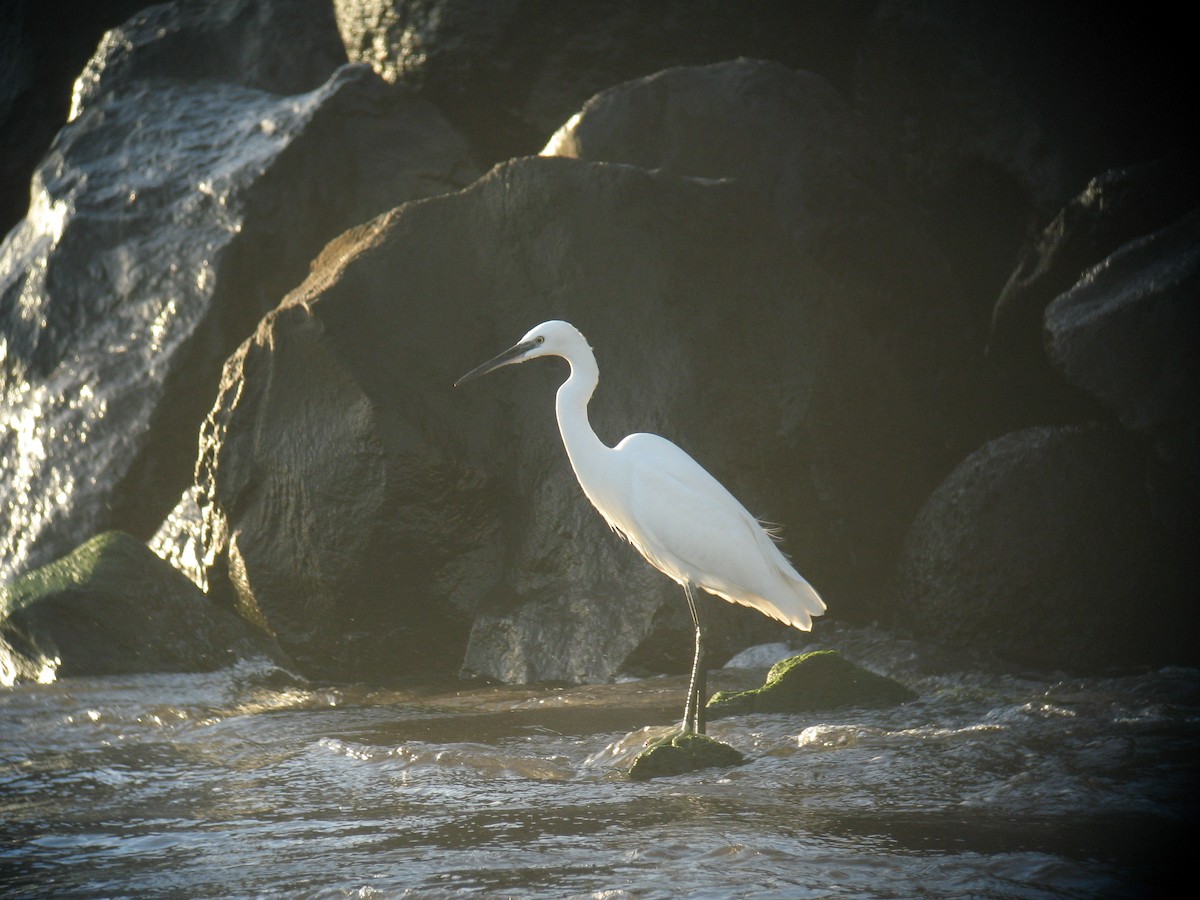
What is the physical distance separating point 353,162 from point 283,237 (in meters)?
0.89

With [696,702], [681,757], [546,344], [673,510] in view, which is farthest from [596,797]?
[546,344]

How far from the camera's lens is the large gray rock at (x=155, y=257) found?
30.1 ft

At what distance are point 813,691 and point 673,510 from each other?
102 cm

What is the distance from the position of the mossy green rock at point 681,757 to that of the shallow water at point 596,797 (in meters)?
0.07

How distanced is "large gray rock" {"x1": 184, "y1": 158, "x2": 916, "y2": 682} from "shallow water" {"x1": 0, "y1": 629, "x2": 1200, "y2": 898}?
73 centimetres

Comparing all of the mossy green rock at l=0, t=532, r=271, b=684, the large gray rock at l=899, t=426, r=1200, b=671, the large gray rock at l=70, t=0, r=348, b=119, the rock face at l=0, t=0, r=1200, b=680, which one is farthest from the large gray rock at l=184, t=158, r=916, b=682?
the large gray rock at l=70, t=0, r=348, b=119

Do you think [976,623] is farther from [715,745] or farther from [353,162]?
[353,162]

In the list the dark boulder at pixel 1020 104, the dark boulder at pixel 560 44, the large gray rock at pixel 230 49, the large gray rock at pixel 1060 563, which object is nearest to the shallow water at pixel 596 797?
the large gray rock at pixel 1060 563

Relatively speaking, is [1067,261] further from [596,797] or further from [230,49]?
[230,49]

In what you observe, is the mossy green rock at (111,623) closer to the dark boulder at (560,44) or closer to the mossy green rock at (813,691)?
the mossy green rock at (813,691)

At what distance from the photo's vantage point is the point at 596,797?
488cm

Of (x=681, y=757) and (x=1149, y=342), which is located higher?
(x=1149, y=342)

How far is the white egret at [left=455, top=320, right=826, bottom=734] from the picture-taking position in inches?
245

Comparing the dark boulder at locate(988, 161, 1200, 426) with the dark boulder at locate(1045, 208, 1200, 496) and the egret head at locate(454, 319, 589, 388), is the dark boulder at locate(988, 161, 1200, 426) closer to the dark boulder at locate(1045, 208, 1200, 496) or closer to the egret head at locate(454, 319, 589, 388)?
the dark boulder at locate(1045, 208, 1200, 496)
